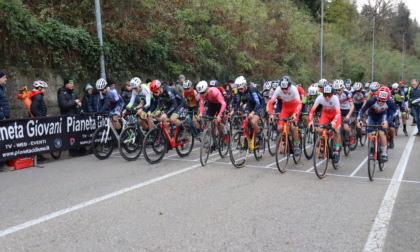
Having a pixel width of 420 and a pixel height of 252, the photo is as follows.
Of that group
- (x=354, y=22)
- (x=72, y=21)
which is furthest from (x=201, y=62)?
(x=354, y=22)

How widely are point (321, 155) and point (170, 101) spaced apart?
4092mm

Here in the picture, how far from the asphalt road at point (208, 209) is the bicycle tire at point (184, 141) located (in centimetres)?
113

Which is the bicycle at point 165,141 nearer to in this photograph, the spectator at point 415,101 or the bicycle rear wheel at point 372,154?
the bicycle rear wheel at point 372,154

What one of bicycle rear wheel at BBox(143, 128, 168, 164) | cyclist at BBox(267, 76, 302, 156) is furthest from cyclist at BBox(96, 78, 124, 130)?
cyclist at BBox(267, 76, 302, 156)

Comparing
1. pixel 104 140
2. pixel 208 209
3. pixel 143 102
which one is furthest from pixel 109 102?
pixel 208 209

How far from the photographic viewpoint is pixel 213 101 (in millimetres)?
9719

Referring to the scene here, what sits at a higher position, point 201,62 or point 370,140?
point 201,62

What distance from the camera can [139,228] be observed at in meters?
4.66

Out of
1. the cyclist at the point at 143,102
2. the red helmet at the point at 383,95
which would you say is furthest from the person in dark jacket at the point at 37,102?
the red helmet at the point at 383,95

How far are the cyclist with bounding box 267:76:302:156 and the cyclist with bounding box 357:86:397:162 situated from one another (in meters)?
1.35

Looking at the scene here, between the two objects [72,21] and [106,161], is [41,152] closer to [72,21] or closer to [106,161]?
[106,161]

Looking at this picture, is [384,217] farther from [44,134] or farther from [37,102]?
[37,102]

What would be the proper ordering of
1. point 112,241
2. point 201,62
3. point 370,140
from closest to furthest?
point 112,241
point 370,140
point 201,62

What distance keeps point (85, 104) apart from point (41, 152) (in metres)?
2.86
